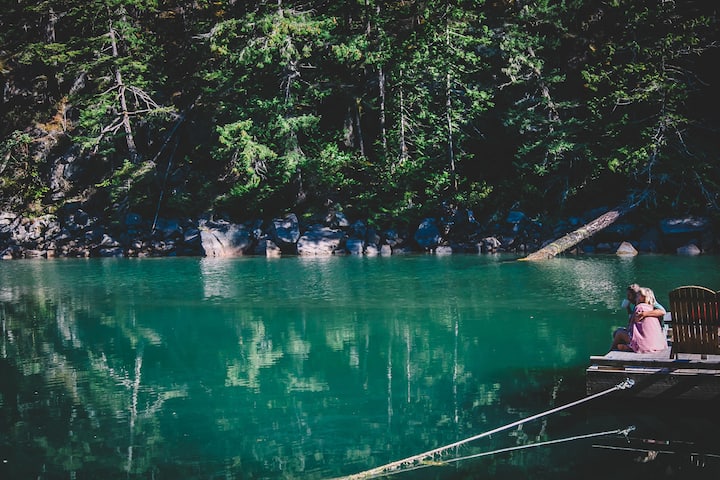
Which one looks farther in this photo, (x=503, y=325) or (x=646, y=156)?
(x=646, y=156)

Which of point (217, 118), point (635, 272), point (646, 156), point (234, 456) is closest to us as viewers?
point (234, 456)

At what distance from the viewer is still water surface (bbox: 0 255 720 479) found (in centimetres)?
724

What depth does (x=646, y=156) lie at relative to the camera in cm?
2762

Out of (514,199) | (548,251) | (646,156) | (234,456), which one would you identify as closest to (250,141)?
(514,199)

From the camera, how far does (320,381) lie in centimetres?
1045

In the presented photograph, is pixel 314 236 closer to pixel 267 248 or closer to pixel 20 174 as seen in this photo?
pixel 267 248

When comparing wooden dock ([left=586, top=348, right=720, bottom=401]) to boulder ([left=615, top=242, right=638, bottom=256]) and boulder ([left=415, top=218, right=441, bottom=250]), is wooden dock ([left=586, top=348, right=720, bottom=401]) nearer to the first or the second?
boulder ([left=615, top=242, right=638, bottom=256])

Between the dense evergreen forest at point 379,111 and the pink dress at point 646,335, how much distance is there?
20.5 m

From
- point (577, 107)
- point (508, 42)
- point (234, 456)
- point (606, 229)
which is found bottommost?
point (234, 456)

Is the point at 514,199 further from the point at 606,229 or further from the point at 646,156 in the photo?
the point at 646,156

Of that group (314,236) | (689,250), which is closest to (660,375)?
(689,250)

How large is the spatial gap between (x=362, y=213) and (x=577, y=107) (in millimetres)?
10858

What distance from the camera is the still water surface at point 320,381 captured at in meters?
7.24

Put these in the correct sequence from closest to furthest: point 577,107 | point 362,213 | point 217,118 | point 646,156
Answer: point 646,156 → point 577,107 → point 362,213 → point 217,118
